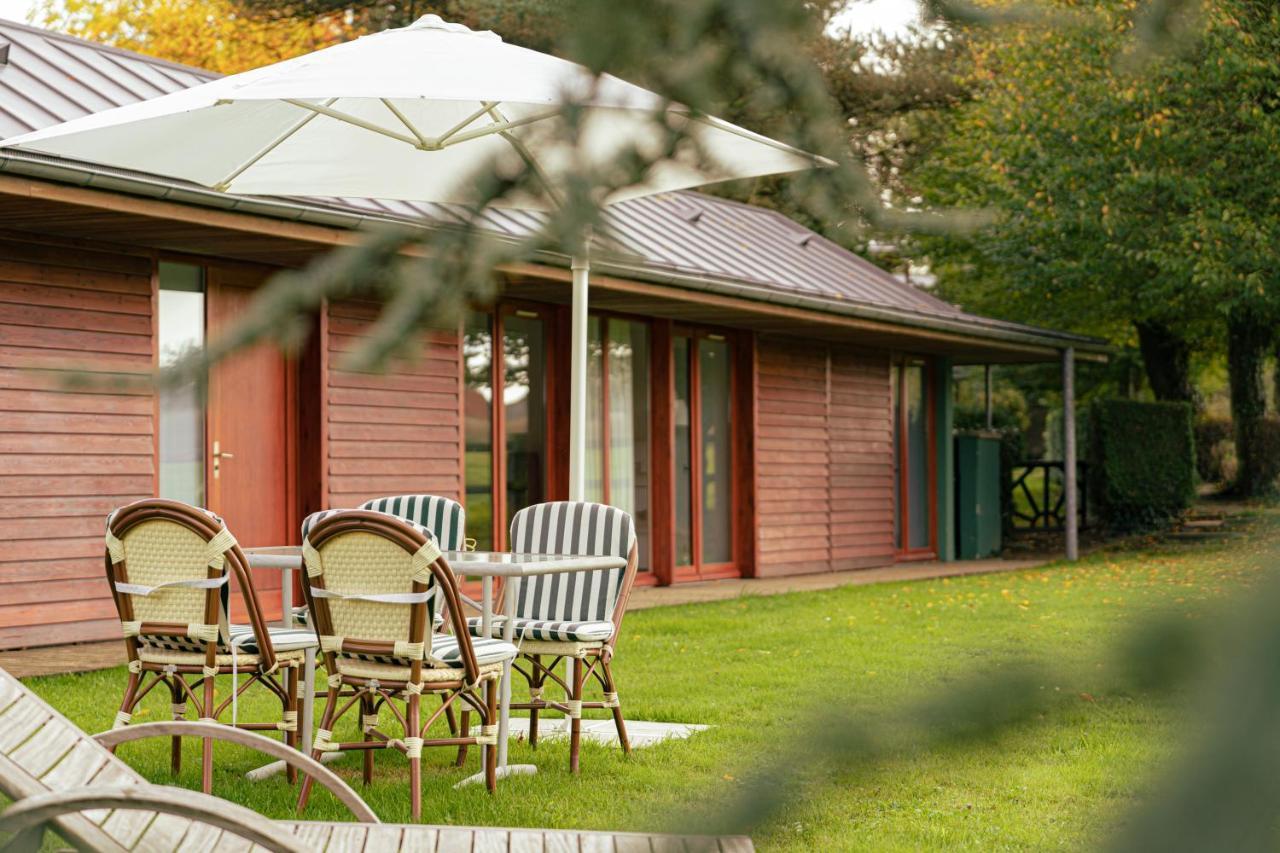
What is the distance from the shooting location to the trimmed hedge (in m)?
17.8

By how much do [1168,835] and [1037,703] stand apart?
0.10 m

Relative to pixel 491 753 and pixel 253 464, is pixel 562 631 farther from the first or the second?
pixel 253 464

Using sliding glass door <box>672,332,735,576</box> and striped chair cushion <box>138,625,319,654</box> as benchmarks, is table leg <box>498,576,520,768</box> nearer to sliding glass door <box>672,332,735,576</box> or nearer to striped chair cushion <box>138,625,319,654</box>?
striped chair cushion <box>138,625,319,654</box>

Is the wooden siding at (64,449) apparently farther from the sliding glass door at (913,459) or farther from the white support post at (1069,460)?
the white support post at (1069,460)

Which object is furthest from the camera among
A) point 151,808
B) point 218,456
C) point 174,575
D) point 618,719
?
point 218,456

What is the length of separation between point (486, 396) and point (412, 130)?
7314 millimetres

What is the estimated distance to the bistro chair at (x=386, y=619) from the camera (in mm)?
4516

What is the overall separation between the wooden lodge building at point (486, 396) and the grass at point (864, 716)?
1511 mm

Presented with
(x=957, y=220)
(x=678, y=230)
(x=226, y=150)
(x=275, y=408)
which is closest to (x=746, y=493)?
(x=678, y=230)

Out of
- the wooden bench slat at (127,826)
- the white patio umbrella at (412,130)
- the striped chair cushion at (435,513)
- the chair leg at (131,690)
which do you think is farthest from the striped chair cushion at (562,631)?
the wooden bench slat at (127,826)

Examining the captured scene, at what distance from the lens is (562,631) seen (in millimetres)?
5543

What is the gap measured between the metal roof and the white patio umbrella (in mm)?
25

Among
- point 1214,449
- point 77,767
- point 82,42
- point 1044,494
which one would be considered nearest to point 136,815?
point 77,767

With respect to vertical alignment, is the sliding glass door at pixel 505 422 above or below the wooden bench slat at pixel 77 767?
above
